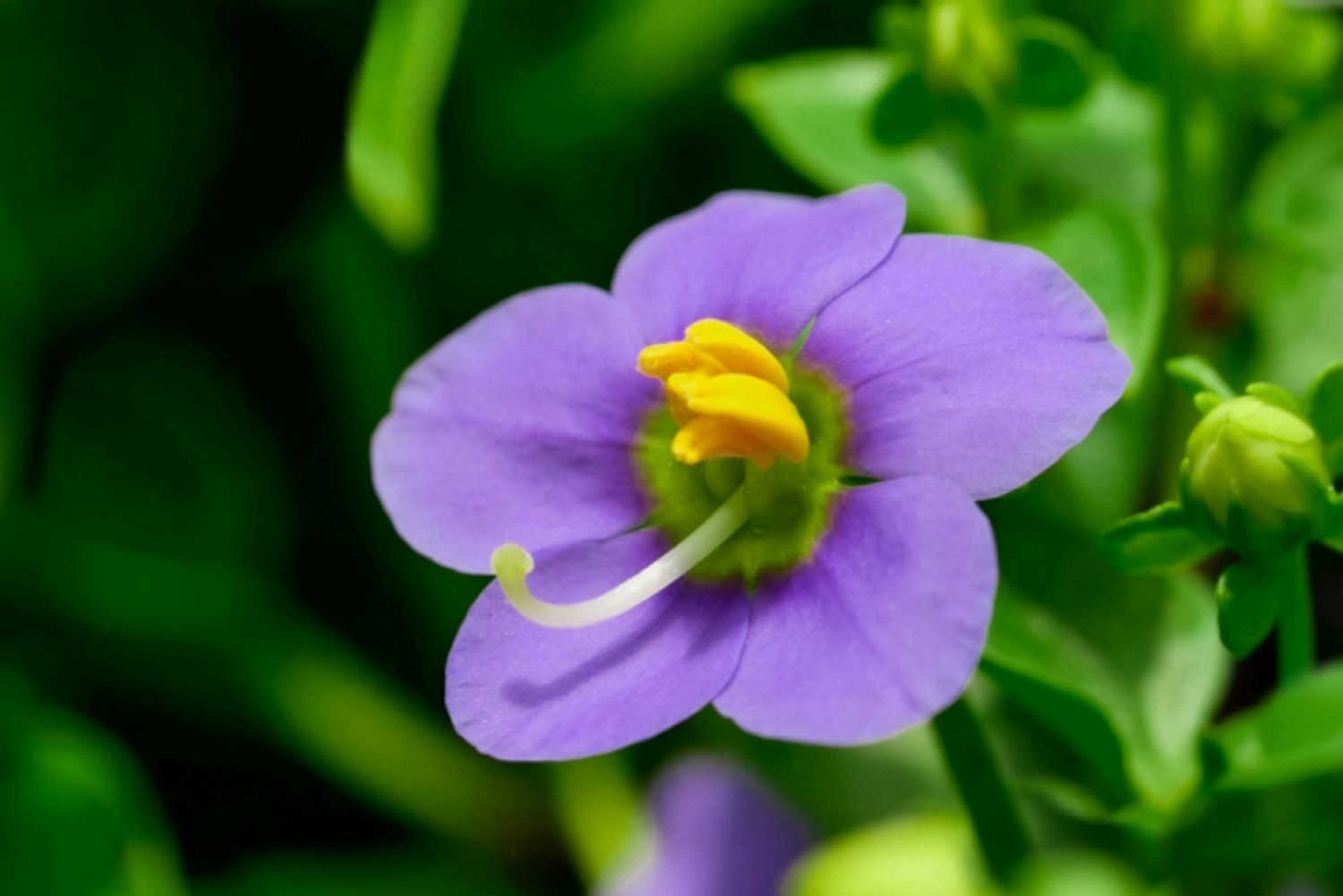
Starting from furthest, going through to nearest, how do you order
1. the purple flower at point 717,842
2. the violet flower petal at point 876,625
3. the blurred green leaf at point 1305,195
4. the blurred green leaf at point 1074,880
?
the purple flower at point 717,842 < the blurred green leaf at point 1305,195 < the blurred green leaf at point 1074,880 < the violet flower petal at point 876,625

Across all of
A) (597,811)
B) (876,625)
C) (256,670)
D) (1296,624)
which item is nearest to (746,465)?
(876,625)

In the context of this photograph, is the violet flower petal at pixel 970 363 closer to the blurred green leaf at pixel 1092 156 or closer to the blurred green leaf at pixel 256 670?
the blurred green leaf at pixel 1092 156

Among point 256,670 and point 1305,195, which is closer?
point 1305,195

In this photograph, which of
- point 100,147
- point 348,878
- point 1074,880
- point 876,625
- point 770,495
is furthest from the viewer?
point 100,147

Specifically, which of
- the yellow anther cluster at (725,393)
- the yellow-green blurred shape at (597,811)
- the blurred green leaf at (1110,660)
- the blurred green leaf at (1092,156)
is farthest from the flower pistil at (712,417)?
the yellow-green blurred shape at (597,811)

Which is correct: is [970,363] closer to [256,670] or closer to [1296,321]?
[1296,321]

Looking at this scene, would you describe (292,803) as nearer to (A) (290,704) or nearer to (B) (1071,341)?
(A) (290,704)

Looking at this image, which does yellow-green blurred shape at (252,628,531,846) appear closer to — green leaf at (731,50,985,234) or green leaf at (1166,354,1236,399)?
green leaf at (731,50,985,234)
